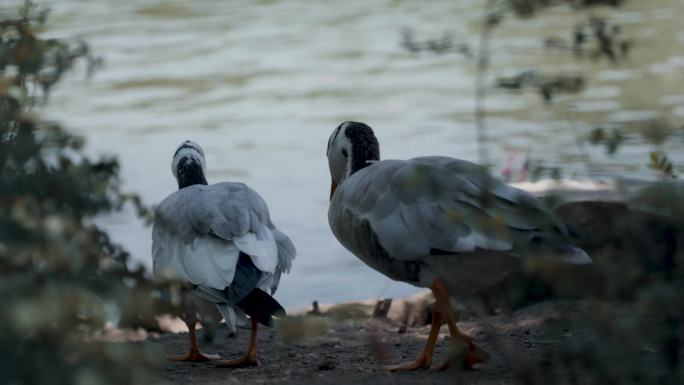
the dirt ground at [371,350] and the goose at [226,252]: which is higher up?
the goose at [226,252]

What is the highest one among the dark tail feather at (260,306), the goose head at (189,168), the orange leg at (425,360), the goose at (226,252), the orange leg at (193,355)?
the goose head at (189,168)

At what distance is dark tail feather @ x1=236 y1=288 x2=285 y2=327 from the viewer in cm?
558

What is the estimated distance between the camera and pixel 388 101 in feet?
48.4

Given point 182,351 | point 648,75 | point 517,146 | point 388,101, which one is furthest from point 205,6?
point 182,351

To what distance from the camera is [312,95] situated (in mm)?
15195

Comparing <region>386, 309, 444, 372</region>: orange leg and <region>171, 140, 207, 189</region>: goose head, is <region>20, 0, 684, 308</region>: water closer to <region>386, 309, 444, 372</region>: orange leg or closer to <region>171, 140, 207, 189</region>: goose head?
<region>171, 140, 207, 189</region>: goose head

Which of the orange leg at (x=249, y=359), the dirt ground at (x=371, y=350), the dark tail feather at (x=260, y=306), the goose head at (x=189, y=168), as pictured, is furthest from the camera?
the goose head at (x=189, y=168)

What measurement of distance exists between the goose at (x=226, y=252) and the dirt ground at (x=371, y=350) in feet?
0.74

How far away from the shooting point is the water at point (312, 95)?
34.7 ft

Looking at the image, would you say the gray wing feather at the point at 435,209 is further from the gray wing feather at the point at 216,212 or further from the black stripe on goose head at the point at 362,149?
the black stripe on goose head at the point at 362,149

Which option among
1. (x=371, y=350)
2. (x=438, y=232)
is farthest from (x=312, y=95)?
(x=371, y=350)

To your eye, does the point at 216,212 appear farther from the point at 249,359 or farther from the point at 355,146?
the point at 355,146

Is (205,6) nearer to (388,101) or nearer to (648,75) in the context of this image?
(388,101)

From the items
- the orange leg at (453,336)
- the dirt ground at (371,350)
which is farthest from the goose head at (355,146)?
the orange leg at (453,336)
